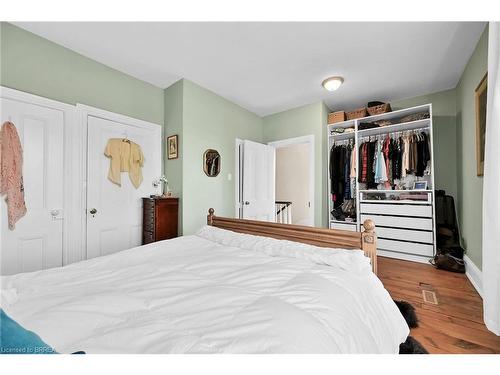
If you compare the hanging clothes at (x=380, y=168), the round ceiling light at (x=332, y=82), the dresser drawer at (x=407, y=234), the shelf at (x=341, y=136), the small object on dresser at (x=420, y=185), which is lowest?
the dresser drawer at (x=407, y=234)

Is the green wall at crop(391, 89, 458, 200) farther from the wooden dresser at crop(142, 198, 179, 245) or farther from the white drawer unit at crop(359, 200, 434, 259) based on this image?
the wooden dresser at crop(142, 198, 179, 245)

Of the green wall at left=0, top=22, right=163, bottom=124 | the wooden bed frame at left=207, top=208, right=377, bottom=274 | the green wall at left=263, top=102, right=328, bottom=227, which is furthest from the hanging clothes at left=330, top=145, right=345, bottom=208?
the green wall at left=0, top=22, right=163, bottom=124

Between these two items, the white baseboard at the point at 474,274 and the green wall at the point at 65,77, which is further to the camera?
the white baseboard at the point at 474,274

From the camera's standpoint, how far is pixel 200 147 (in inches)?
113

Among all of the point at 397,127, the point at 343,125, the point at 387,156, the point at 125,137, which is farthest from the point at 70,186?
the point at 397,127

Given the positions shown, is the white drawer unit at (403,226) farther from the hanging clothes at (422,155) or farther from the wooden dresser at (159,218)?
the wooden dresser at (159,218)

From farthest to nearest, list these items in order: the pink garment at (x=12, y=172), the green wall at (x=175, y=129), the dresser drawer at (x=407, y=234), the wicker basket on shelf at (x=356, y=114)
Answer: the wicker basket on shelf at (x=356, y=114) < the dresser drawer at (x=407, y=234) < the green wall at (x=175, y=129) < the pink garment at (x=12, y=172)

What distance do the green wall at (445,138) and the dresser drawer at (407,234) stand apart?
0.75 meters

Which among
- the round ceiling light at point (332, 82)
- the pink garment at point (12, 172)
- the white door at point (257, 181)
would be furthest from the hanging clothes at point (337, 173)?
the pink garment at point (12, 172)

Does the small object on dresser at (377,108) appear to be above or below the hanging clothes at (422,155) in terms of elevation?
above

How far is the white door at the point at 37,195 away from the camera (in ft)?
5.83

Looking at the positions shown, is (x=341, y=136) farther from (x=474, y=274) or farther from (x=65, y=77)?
(x=65, y=77)
